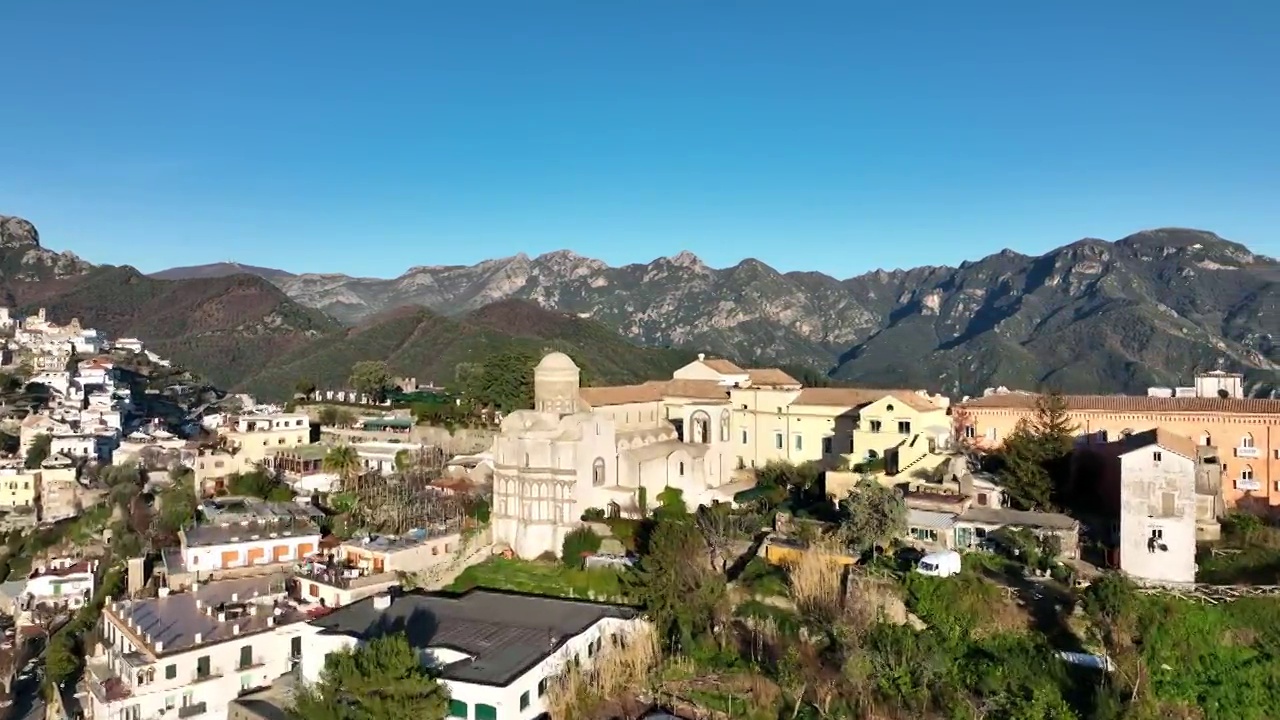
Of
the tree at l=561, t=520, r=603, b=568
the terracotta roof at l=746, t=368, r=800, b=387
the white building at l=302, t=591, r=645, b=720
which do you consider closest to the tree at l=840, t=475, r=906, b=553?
the white building at l=302, t=591, r=645, b=720

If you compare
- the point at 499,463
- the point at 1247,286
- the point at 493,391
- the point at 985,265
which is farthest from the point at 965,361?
the point at 499,463

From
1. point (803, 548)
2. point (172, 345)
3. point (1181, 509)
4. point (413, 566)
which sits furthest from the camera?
point (172, 345)

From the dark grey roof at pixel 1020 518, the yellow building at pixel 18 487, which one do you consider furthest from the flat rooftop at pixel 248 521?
the dark grey roof at pixel 1020 518

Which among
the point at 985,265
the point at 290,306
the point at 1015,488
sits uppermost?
the point at 985,265

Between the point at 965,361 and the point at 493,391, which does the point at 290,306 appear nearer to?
the point at 965,361

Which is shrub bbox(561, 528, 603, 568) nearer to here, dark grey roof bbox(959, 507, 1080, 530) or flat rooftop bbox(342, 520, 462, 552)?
flat rooftop bbox(342, 520, 462, 552)

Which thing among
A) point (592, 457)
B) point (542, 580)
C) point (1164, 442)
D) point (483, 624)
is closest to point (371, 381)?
point (592, 457)

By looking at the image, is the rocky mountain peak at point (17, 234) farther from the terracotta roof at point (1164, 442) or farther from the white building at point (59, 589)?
the terracotta roof at point (1164, 442)
